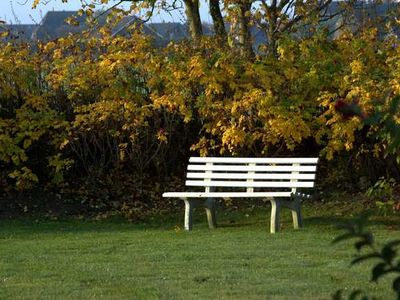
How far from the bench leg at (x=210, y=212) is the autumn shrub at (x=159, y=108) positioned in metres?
1.17

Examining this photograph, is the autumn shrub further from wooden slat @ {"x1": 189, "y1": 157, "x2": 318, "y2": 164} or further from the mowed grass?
Answer: the mowed grass

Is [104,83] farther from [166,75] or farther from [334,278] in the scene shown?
[334,278]

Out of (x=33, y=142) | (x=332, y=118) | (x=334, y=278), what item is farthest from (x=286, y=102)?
(x=334, y=278)

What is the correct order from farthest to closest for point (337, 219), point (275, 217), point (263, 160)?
point (263, 160) < point (337, 219) < point (275, 217)

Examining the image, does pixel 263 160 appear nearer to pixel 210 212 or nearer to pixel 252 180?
pixel 252 180

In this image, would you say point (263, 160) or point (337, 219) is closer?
point (337, 219)

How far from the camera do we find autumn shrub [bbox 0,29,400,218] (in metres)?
11.1

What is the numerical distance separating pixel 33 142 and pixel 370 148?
4214 millimetres

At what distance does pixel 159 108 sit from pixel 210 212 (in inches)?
85.8

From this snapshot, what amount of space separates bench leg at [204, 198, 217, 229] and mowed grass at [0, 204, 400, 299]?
0.34ft

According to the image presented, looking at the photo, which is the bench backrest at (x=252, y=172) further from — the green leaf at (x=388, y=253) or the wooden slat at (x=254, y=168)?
the green leaf at (x=388, y=253)

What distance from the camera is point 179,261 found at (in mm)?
7445

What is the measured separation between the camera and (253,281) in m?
6.52

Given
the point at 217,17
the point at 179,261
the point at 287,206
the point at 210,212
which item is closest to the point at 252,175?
the point at 210,212
